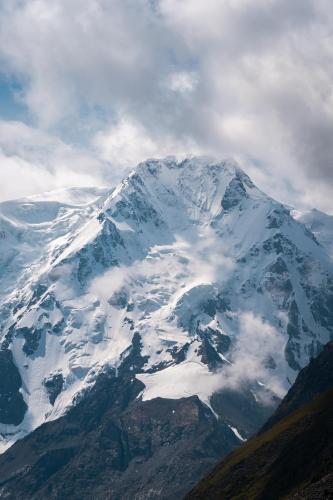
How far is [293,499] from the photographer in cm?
19450

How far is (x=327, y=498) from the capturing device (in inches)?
6880

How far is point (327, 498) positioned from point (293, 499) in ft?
68.9

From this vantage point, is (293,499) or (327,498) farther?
(293,499)
